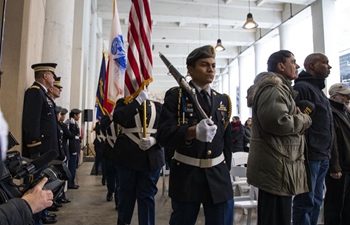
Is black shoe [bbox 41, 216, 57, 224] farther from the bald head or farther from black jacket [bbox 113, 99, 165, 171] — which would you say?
the bald head

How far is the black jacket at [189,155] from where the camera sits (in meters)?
1.54

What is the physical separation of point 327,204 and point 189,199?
176cm

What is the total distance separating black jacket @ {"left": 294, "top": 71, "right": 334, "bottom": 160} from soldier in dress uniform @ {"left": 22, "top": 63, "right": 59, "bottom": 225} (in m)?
2.37

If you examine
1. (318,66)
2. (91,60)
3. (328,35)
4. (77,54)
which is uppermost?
(91,60)

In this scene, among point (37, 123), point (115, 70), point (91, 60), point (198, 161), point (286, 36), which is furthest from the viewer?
point (91, 60)

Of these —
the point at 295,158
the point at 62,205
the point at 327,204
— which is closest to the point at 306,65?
the point at 295,158

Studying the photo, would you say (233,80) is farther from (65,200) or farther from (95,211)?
(95,211)

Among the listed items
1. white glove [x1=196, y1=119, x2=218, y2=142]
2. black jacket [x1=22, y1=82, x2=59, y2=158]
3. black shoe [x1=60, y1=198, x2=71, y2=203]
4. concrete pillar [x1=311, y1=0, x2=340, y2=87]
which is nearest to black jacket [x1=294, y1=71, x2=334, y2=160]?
white glove [x1=196, y1=119, x2=218, y2=142]

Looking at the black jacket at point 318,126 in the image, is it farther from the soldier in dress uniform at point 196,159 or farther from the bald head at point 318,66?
the soldier in dress uniform at point 196,159

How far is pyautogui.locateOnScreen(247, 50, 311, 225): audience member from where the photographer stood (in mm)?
1737

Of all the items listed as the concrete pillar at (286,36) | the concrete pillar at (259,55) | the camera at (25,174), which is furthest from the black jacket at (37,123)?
the concrete pillar at (259,55)

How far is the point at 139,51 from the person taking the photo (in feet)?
9.00

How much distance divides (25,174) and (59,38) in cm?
368

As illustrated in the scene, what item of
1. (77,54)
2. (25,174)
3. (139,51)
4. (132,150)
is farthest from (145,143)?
(77,54)
